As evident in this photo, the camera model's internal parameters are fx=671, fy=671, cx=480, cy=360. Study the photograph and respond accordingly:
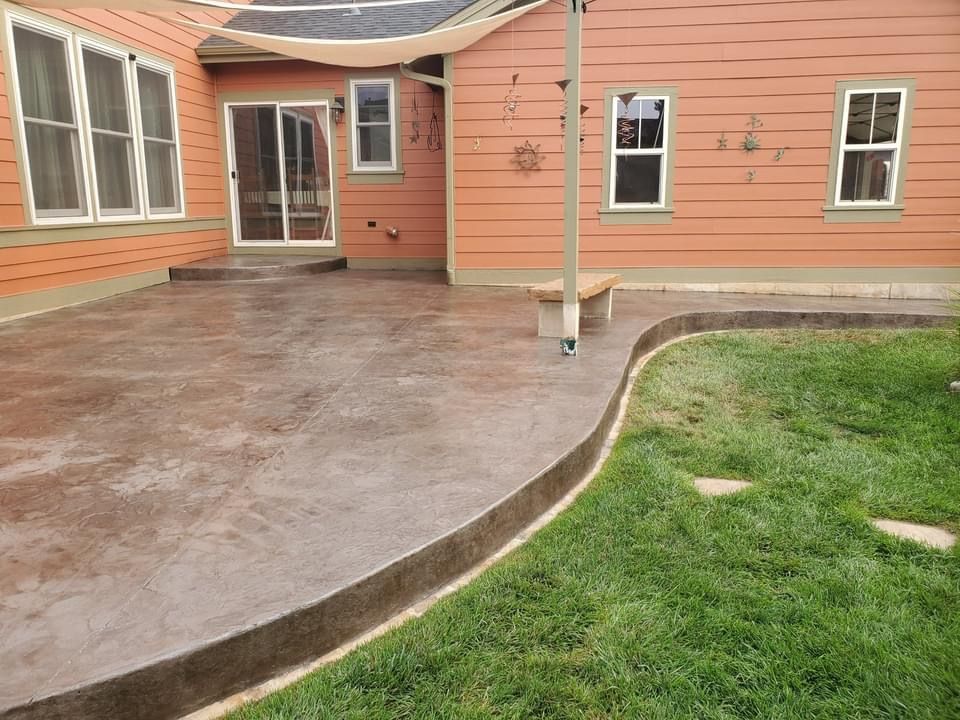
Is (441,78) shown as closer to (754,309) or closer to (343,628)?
(754,309)

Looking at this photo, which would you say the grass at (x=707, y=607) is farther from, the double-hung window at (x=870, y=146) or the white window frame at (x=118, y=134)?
the white window frame at (x=118, y=134)

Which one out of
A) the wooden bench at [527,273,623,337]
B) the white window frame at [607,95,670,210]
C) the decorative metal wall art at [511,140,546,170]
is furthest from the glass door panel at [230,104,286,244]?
the wooden bench at [527,273,623,337]

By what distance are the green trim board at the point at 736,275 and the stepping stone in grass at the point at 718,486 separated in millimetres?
4855

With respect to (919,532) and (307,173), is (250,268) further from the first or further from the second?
(919,532)

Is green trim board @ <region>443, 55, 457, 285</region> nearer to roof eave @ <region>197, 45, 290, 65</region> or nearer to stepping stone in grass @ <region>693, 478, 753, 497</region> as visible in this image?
roof eave @ <region>197, 45, 290, 65</region>

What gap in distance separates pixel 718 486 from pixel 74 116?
6.51 meters

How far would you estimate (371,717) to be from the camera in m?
1.49

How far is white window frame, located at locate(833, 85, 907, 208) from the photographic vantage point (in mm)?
6781

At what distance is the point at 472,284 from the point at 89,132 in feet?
13.3

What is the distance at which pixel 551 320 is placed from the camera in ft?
15.6

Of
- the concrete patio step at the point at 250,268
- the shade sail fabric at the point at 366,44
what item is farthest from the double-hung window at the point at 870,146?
the concrete patio step at the point at 250,268

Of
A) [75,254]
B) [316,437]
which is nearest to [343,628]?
[316,437]

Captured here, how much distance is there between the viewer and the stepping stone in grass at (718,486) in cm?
269

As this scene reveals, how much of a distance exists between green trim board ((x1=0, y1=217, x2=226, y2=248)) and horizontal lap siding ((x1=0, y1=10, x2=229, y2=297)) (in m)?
0.04
